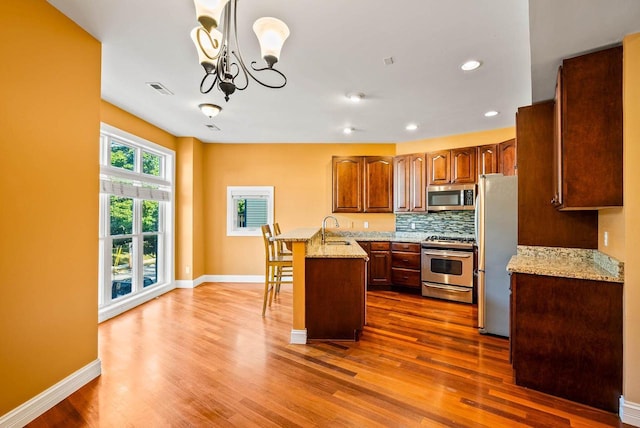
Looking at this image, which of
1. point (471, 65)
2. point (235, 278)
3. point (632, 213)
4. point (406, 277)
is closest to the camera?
point (632, 213)

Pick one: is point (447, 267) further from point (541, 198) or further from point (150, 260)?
point (150, 260)

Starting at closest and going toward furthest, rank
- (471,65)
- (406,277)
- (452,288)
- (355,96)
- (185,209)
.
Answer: (471,65)
(355,96)
(452,288)
(406,277)
(185,209)

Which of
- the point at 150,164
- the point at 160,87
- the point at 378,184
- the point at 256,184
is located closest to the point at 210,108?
the point at 160,87

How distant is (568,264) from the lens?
2277mm

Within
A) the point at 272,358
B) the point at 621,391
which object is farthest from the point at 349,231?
the point at 621,391

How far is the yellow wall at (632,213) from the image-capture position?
1.69m

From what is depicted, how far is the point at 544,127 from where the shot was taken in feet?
8.14

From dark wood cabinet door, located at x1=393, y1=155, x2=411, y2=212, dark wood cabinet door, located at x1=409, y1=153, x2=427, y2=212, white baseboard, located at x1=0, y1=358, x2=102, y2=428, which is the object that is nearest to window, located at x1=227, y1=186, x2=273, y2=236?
dark wood cabinet door, located at x1=393, y1=155, x2=411, y2=212

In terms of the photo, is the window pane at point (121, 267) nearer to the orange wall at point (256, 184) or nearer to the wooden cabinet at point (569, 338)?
the orange wall at point (256, 184)

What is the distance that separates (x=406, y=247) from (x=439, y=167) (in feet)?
4.57

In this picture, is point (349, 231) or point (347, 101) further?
point (349, 231)

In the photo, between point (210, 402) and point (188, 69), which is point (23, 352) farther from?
point (188, 69)

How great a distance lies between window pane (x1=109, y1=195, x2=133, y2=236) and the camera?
3.69 meters

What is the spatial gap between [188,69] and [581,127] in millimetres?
3065
